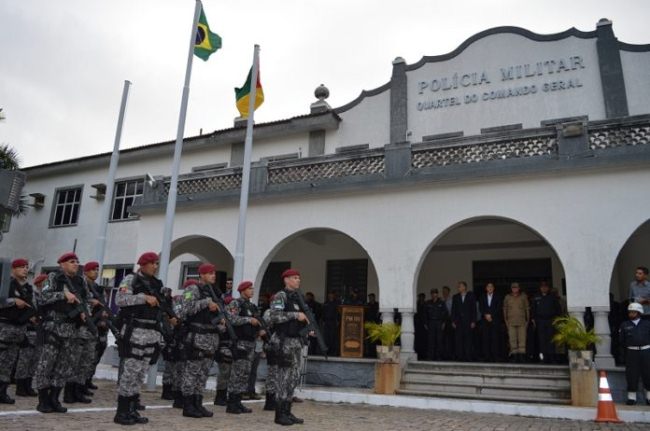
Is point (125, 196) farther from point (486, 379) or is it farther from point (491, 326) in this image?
point (486, 379)

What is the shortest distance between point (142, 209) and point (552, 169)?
10729 millimetres

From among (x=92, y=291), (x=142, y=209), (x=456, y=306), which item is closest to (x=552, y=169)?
(x=456, y=306)

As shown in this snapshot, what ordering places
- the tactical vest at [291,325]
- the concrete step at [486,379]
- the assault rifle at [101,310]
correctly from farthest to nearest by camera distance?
the concrete step at [486,379], the assault rifle at [101,310], the tactical vest at [291,325]

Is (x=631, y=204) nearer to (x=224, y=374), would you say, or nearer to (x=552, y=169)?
(x=552, y=169)

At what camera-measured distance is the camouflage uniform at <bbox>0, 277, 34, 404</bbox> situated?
25.1 feet

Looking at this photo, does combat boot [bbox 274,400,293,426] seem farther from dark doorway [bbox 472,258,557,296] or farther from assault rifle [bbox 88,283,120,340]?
dark doorway [bbox 472,258,557,296]

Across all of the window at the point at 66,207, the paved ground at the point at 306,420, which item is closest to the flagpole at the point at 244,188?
the paved ground at the point at 306,420

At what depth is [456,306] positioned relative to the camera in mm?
11648

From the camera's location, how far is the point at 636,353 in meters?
9.00

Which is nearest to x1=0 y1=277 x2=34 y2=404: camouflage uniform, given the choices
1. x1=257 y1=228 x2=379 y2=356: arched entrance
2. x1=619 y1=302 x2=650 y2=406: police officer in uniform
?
x1=257 y1=228 x2=379 y2=356: arched entrance

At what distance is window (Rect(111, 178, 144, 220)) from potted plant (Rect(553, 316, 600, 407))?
53.1 feet

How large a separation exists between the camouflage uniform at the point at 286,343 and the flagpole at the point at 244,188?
383 cm

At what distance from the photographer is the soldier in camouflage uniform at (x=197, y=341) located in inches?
279

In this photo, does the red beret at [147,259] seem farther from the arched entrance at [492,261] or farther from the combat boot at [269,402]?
the arched entrance at [492,261]
